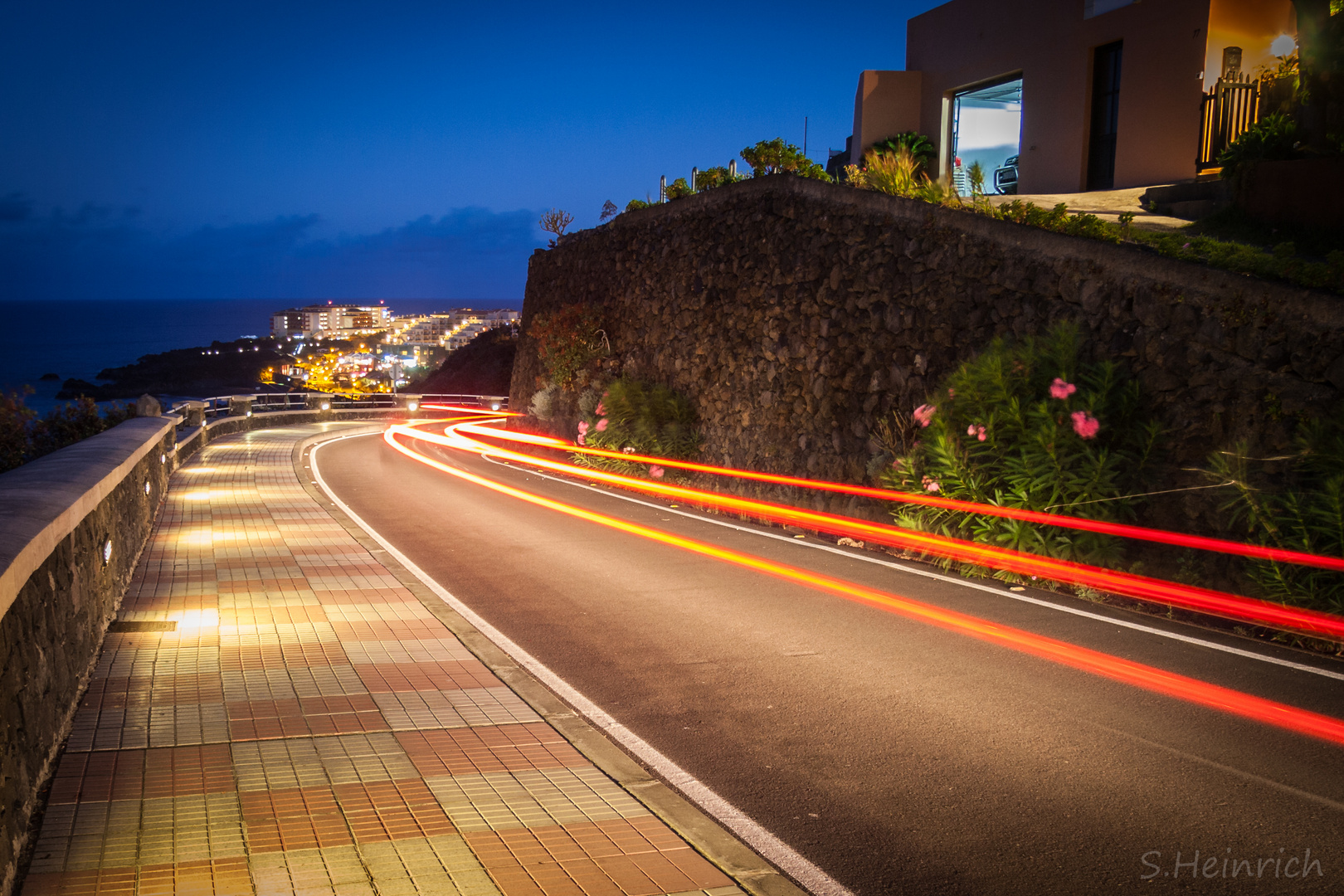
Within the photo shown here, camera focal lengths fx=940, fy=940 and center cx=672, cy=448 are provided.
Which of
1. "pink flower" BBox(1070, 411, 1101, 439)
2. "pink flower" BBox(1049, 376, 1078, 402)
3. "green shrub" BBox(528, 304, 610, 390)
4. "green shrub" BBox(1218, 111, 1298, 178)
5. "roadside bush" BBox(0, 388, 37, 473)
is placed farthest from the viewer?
"green shrub" BBox(528, 304, 610, 390)

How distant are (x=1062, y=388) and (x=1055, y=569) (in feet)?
6.84

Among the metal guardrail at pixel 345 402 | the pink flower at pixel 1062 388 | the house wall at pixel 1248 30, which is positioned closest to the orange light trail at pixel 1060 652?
the pink flower at pixel 1062 388

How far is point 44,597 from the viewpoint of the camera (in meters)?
5.20

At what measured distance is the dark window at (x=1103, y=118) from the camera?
21.3m

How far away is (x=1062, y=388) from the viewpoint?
1043cm

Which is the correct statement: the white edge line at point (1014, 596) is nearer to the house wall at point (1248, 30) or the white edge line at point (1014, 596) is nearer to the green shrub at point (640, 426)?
the green shrub at point (640, 426)

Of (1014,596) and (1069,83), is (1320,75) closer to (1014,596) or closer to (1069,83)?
(1069,83)

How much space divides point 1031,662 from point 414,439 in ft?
89.1

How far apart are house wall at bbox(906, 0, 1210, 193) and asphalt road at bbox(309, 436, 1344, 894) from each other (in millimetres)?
14213

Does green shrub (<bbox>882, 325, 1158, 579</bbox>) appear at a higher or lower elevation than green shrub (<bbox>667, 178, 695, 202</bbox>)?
lower

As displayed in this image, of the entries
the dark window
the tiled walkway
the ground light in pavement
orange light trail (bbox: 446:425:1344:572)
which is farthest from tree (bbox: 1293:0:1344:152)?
the tiled walkway

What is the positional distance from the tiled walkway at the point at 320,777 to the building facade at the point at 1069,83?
18.7 metres

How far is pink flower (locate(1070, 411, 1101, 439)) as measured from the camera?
33.0 ft

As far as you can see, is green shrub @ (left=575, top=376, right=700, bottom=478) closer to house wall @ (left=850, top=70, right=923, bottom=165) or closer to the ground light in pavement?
the ground light in pavement
